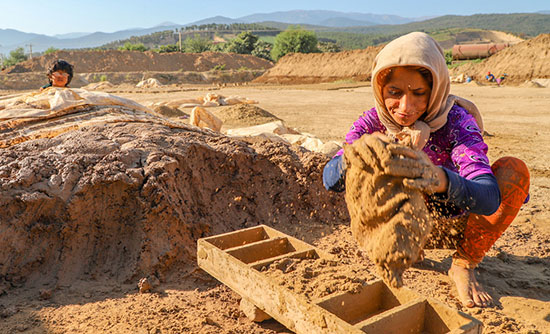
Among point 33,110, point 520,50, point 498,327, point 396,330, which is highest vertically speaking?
point 520,50

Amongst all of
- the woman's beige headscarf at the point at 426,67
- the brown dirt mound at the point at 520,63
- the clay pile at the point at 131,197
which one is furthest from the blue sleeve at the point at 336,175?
the brown dirt mound at the point at 520,63

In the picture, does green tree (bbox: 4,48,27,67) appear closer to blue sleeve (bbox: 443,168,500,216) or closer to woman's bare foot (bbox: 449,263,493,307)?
woman's bare foot (bbox: 449,263,493,307)

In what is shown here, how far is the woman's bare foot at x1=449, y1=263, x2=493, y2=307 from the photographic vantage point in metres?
2.38

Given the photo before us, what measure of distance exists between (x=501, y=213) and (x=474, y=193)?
699 millimetres

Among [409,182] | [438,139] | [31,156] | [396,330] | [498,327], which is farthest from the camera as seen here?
[31,156]

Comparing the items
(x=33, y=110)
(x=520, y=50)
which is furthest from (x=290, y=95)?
(x=33, y=110)

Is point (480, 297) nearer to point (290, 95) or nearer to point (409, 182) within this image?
point (409, 182)

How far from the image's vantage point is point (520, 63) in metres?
19.5

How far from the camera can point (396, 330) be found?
1852mm

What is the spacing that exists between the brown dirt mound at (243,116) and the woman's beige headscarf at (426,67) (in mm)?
6726

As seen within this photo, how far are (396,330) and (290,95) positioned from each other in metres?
15.2

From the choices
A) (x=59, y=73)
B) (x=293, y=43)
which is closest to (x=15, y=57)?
(x=293, y=43)

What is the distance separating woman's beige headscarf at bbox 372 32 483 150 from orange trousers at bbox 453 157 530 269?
0.47 metres

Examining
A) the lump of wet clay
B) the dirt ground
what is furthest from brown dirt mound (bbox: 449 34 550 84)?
the lump of wet clay
